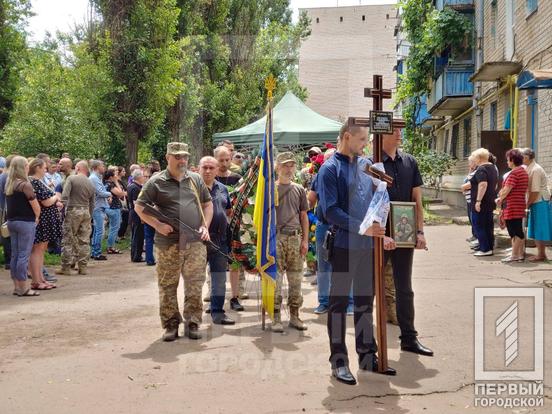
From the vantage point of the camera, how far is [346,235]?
5.24m

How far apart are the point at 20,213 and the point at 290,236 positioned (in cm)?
410

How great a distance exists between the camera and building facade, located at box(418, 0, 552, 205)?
16281mm

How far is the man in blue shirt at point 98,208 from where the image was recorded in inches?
543

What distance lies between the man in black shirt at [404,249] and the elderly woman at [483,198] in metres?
6.46

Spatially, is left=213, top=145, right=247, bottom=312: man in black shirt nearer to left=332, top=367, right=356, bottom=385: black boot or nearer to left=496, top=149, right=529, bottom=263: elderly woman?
left=332, top=367, right=356, bottom=385: black boot

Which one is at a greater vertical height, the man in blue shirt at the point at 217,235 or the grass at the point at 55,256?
the man in blue shirt at the point at 217,235

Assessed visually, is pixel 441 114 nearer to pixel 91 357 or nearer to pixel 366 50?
pixel 91 357

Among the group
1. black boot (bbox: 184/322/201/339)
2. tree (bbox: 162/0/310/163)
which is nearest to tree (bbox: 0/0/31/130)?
tree (bbox: 162/0/310/163)

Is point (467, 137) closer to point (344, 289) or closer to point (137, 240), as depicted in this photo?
point (137, 240)

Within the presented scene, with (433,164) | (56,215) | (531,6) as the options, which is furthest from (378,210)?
(433,164)

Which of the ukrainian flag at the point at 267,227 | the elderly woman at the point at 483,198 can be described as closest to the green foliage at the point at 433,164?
the elderly woman at the point at 483,198

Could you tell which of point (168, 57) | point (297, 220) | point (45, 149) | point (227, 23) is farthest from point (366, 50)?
point (297, 220)

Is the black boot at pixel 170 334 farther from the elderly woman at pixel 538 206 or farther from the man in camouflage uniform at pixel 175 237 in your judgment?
the elderly woman at pixel 538 206

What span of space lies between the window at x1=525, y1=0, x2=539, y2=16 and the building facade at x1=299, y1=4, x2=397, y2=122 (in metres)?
Answer: 36.7
